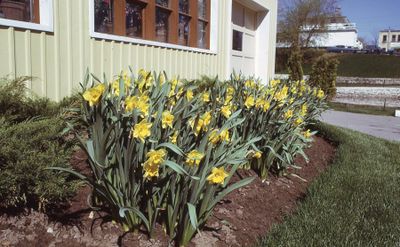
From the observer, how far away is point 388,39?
101312 mm

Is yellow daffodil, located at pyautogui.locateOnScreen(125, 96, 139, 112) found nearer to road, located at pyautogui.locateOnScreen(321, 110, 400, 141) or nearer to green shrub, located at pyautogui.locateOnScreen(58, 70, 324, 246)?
green shrub, located at pyautogui.locateOnScreen(58, 70, 324, 246)

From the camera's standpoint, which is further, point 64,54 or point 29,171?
point 64,54

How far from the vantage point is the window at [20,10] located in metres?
3.74

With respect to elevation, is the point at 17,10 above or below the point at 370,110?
above

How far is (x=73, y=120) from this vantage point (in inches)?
129

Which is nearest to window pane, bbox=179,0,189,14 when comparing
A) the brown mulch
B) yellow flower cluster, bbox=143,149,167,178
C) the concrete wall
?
the concrete wall

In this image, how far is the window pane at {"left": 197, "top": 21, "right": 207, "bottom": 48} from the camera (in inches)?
306

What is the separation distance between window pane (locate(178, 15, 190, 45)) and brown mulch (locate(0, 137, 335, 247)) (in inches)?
160

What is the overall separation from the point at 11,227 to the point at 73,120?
1.20 metres

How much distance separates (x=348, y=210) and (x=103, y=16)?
3721 mm

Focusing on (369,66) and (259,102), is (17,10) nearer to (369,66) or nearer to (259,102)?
(259,102)

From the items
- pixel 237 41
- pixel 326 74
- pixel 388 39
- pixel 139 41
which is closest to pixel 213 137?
pixel 139 41

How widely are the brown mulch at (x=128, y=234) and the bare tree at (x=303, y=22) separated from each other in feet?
125

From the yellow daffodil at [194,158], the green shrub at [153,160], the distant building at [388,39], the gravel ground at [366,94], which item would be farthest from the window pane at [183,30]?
the distant building at [388,39]
